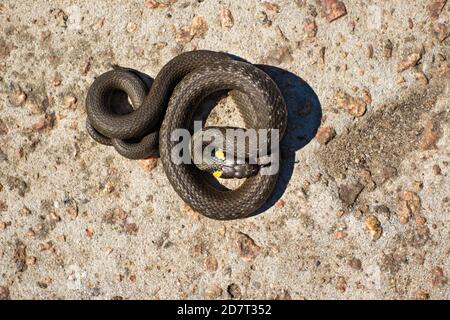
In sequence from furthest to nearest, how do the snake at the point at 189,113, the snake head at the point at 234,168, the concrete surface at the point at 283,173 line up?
the concrete surface at the point at 283,173 < the snake head at the point at 234,168 < the snake at the point at 189,113

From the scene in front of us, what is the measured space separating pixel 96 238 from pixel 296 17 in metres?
3.78

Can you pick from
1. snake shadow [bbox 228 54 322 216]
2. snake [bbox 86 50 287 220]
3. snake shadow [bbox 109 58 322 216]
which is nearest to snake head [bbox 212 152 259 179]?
snake [bbox 86 50 287 220]

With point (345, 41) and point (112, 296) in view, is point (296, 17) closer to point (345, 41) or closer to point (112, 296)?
point (345, 41)

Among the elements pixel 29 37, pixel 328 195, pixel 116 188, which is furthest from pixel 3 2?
pixel 328 195

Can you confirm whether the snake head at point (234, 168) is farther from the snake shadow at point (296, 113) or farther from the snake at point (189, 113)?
the snake shadow at point (296, 113)

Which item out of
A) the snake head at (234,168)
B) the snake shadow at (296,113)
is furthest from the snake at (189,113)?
the snake shadow at (296,113)

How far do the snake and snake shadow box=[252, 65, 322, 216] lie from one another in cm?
44

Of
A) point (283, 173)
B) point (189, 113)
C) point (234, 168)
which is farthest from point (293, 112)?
point (189, 113)

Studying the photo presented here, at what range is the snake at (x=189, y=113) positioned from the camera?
18.5ft

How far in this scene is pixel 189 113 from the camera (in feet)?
19.0

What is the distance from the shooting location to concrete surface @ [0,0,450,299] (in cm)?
601

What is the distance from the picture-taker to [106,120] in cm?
569

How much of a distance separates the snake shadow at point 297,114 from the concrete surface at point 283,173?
0.02 meters

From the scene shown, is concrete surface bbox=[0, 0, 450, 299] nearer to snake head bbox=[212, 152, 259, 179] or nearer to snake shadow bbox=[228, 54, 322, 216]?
snake shadow bbox=[228, 54, 322, 216]
